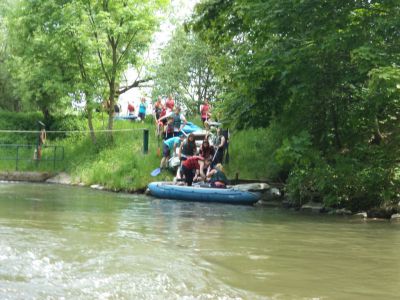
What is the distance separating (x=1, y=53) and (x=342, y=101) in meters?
24.4

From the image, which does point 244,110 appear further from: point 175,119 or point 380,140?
point 175,119

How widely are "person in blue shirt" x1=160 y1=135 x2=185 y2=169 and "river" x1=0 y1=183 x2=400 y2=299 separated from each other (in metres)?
6.66

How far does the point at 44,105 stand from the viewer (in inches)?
1164

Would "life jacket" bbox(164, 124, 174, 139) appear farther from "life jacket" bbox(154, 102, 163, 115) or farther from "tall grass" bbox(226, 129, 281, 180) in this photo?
"life jacket" bbox(154, 102, 163, 115)

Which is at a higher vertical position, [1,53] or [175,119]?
[1,53]

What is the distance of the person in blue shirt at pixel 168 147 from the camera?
20.0 meters

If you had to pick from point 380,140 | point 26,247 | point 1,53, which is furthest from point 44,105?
point 26,247

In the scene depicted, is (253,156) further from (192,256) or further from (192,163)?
(192,256)

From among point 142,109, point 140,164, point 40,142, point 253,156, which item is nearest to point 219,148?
point 253,156

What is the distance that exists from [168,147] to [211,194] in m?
4.39

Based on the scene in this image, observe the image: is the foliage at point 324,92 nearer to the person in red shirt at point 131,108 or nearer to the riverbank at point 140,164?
the riverbank at point 140,164

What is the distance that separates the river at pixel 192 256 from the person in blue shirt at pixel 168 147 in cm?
666

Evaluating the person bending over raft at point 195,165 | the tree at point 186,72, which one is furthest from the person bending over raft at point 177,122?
the tree at point 186,72

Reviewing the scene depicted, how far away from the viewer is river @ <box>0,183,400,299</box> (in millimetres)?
6047
